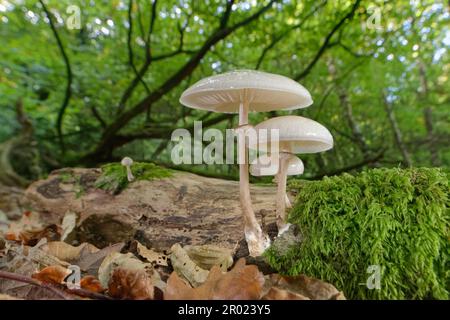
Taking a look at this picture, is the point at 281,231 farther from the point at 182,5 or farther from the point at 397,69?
the point at 397,69

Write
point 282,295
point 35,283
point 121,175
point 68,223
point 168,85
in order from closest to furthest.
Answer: point 282,295 → point 35,283 → point 68,223 → point 121,175 → point 168,85

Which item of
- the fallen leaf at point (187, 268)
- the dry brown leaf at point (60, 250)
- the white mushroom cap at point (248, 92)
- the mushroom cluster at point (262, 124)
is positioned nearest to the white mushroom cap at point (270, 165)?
the mushroom cluster at point (262, 124)

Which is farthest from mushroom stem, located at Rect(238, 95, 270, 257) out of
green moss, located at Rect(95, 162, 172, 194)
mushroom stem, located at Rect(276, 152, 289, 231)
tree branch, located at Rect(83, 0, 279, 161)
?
tree branch, located at Rect(83, 0, 279, 161)

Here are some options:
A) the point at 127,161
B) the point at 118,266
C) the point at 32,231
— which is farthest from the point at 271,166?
the point at 32,231

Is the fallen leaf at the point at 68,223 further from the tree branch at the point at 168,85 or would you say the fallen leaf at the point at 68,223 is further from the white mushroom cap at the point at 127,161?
the tree branch at the point at 168,85

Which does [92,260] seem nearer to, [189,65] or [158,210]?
[158,210]
